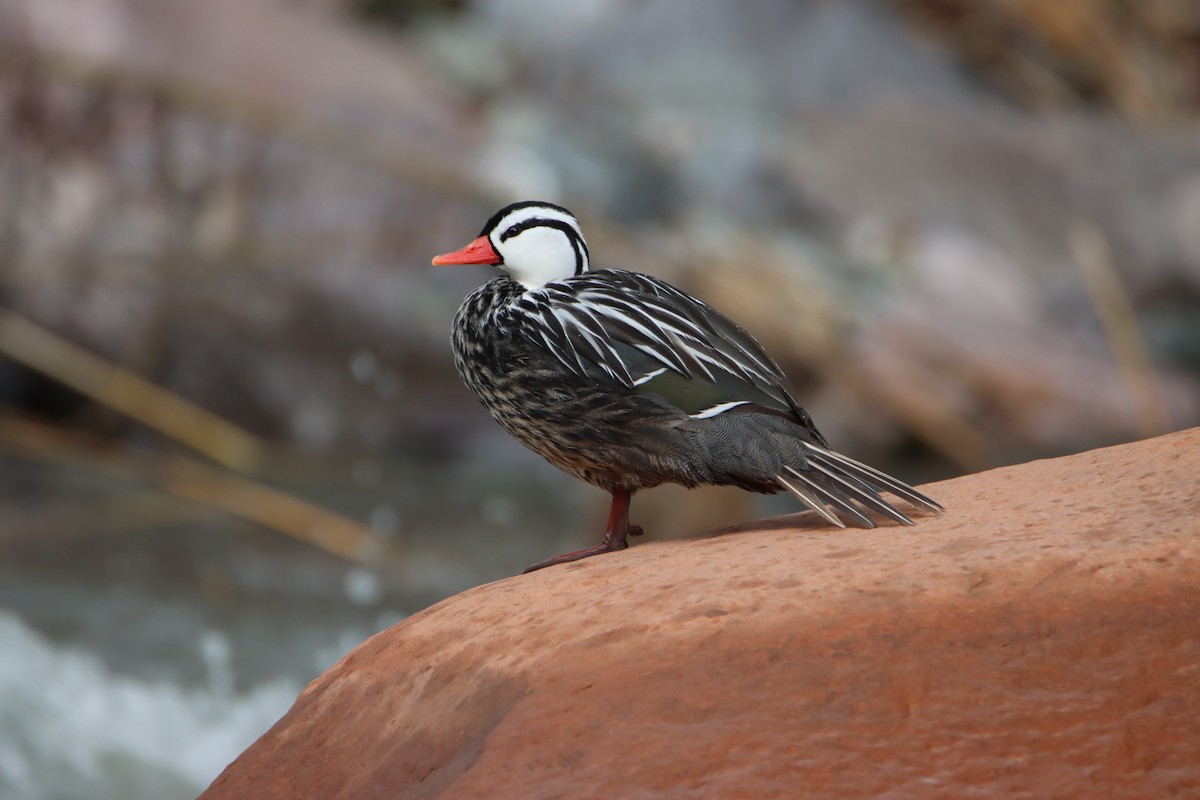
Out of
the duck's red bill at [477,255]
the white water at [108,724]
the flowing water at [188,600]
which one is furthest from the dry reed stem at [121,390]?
the duck's red bill at [477,255]

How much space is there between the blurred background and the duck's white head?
326 cm

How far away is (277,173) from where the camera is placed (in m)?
8.61

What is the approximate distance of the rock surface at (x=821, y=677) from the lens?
2100mm

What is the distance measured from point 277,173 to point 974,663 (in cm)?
714

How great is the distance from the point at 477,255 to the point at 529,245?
0.43 ft

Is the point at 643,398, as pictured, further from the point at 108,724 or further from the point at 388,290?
the point at 388,290

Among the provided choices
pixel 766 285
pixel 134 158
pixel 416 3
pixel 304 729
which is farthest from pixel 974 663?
pixel 416 3

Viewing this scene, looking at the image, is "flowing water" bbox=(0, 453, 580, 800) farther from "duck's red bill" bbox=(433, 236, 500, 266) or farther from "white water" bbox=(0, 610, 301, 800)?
"duck's red bill" bbox=(433, 236, 500, 266)

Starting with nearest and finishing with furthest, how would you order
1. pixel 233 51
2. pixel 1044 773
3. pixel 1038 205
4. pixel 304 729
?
pixel 1044 773
pixel 304 729
pixel 233 51
pixel 1038 205

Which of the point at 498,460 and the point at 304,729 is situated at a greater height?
the point at 498,460

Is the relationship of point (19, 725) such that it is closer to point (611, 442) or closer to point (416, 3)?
point (611, 442)

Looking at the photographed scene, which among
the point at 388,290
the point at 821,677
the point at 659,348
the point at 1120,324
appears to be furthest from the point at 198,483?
the point at 821,677

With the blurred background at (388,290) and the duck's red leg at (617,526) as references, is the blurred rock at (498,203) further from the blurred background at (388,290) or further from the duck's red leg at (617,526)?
the duck's red leg at (617,526)

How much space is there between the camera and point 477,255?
3.41 meters
